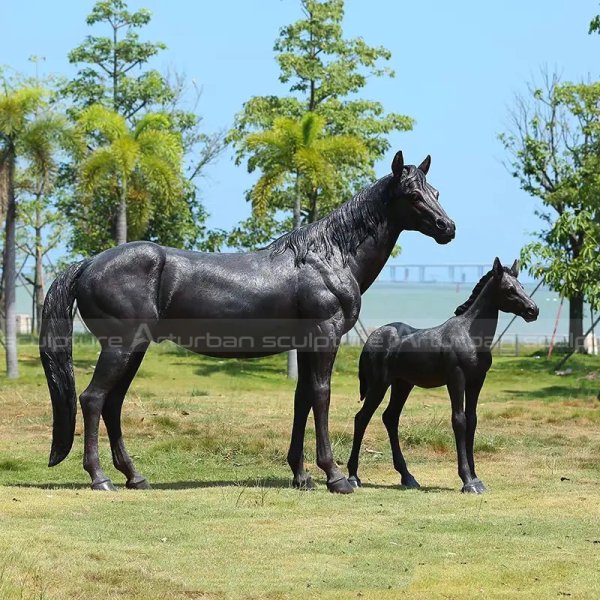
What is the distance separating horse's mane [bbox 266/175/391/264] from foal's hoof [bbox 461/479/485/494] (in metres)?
2.34

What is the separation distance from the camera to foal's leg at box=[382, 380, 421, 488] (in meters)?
11.9

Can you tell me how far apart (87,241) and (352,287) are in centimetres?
3199

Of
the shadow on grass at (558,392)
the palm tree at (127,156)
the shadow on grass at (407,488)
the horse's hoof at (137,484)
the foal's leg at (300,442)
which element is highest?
the palm tree at (127,156)

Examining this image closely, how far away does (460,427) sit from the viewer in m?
11.4

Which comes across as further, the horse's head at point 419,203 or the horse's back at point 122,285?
the horse's head at point 419,203

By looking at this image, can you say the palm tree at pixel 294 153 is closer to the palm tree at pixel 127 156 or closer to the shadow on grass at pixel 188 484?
the palm tree at pixel 127 156

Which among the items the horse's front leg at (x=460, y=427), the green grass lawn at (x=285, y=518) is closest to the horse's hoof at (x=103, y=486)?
the green grass lawn at (x=285, y=518)

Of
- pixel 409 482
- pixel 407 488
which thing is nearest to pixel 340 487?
pixel 407 488

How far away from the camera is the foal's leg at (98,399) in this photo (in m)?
10.8

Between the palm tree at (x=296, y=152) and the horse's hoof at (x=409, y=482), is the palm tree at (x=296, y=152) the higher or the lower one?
the higher one

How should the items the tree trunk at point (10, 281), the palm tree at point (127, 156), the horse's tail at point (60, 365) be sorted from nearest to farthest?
the horse's tail at point (60, 365)
the tree trunk at point (10, 281)
the palm tree at point (127, 156)

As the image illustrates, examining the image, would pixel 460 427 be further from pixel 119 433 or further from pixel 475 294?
pixel 119 433

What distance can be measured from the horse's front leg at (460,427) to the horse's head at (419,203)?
1.30m

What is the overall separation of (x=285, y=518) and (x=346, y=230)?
2925mm
